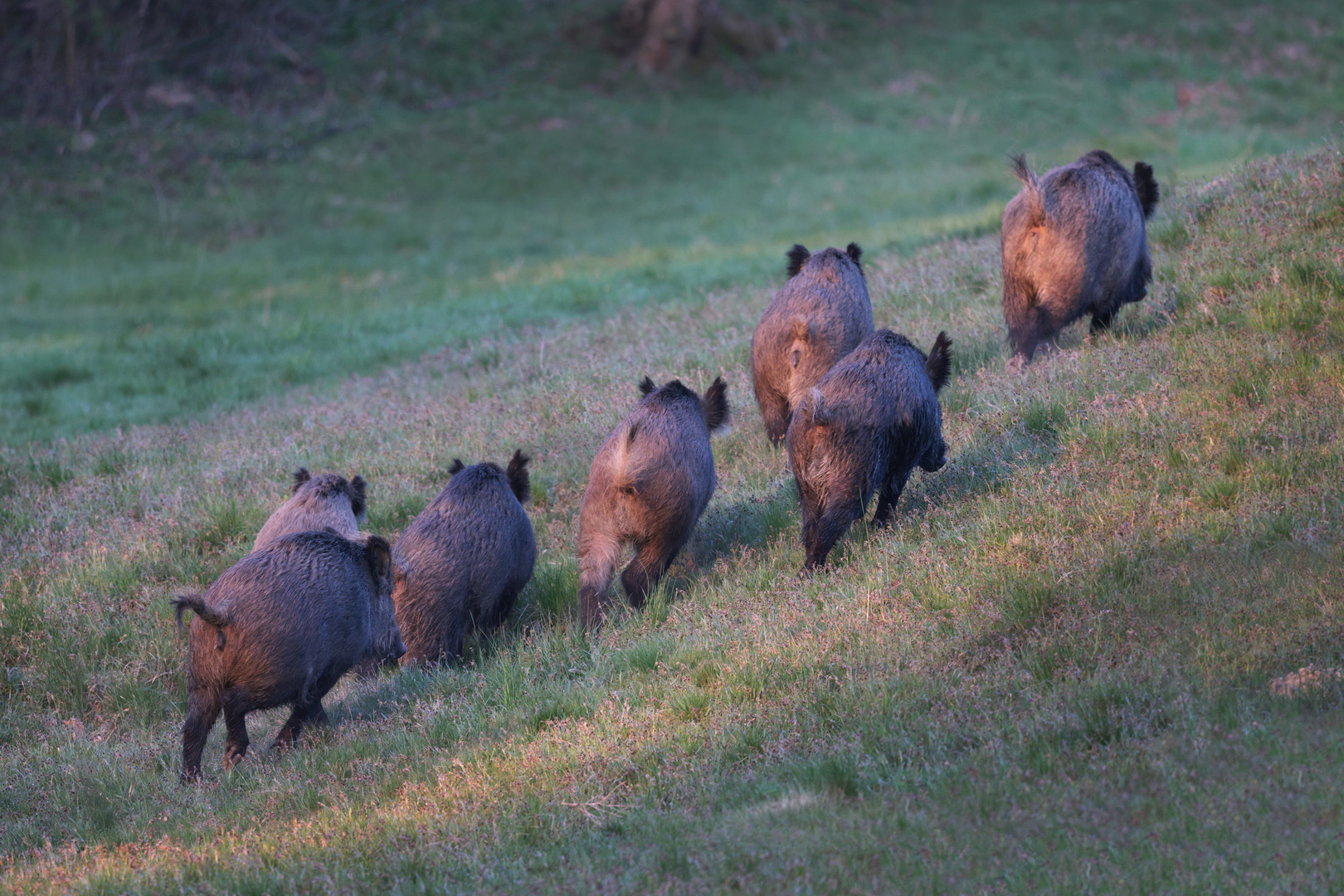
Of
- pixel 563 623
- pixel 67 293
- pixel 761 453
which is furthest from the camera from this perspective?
pixel 67 293

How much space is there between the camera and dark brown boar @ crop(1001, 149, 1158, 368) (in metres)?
8.55

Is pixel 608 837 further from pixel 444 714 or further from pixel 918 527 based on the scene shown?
pixel 918 527

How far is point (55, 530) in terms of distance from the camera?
30.3 ft

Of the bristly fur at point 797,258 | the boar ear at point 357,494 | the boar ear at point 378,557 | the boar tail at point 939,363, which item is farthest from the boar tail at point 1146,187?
the boar ear at point 378,557

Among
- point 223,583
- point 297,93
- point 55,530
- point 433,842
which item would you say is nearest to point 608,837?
point 433,842

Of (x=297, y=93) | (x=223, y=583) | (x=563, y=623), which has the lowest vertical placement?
(x=563, y=623)

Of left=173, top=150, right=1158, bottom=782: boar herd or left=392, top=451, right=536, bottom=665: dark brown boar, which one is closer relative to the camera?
left=173, top=150, right=1158, bottom=782: boar herd

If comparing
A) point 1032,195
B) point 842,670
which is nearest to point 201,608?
point 842,670

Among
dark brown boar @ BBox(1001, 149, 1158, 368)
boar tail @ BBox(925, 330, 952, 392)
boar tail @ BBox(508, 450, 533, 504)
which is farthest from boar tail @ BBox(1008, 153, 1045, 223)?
boar tail @ BBox(508, 450, 533, 504)

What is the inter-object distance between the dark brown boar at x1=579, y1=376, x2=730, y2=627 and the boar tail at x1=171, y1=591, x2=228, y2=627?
2.19 m

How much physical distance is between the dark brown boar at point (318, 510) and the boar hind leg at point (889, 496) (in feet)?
11.1

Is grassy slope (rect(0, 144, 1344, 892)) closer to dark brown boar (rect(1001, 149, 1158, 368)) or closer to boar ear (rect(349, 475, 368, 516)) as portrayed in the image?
dark brown boar (rect(1001, 149, 1158, 368))

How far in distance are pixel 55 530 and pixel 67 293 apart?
14.0m

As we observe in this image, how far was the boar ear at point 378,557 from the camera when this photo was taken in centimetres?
639
